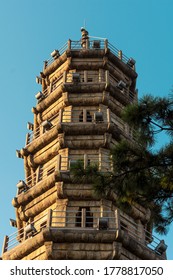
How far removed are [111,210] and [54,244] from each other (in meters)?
3.97

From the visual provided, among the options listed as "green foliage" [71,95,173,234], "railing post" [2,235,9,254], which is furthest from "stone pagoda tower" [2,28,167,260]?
"green foliage" [71,95,173,234]

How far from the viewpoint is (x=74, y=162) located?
25.9 m

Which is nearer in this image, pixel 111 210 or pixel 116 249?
pixel 116 249

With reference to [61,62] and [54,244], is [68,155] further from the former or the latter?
[61,62]

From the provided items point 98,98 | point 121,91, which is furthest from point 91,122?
point 121,91

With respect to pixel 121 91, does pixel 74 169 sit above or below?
below

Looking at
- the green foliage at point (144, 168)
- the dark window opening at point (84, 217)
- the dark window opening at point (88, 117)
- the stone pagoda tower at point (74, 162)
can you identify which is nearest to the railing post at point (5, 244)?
the stone pagoda tower at point (74, 162)

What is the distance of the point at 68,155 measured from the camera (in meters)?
33.4

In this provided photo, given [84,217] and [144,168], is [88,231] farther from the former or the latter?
[144,168]

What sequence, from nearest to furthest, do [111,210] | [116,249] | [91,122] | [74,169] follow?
[74,169] < [116,249] < [111,210] < [91,122]

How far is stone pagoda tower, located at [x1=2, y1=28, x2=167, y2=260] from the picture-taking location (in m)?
27.8

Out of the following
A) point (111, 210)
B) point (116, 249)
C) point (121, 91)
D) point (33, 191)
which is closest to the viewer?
point (116, 249)

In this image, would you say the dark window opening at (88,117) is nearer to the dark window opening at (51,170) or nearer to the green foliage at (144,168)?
the dark window opening at (51,170)

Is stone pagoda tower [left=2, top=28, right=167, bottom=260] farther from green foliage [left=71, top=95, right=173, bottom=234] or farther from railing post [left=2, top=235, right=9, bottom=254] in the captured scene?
green foliage [left=71, top=95, right=173, bottom=234]
